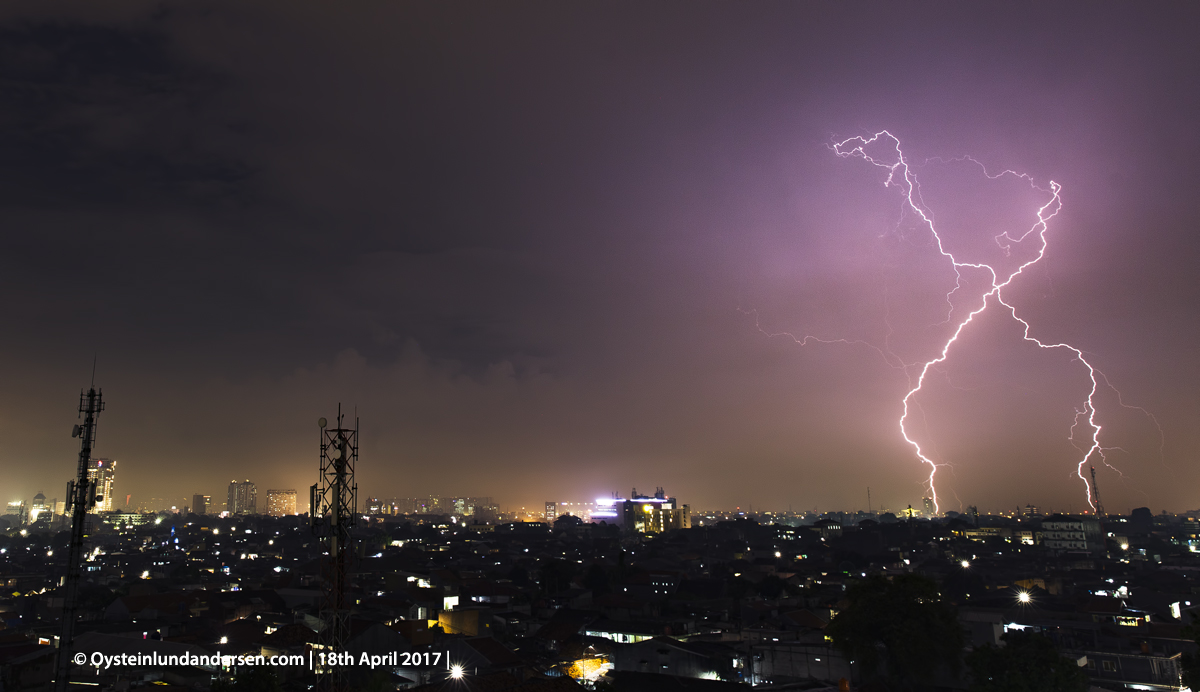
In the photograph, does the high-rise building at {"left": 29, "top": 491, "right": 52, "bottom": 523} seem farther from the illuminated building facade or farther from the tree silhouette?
the tree silhouette

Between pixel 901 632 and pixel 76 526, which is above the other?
pixel 76 526

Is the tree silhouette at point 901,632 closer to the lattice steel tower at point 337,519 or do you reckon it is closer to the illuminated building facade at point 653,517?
the lattice steel tower at point 337,519

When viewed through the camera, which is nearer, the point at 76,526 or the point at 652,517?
the point at 76,526

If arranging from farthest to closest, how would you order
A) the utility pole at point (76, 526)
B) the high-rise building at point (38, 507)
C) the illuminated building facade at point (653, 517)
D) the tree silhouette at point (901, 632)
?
the high-rise building at point (38, 507) → the illuminated building facade at point (653, 517) → the tree silhouette at point (901, 632) → the utility pole at point (76, 526)

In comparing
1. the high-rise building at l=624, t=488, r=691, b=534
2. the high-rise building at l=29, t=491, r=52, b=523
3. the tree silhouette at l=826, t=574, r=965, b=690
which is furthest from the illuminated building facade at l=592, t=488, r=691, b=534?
the high-rise building at l=29, t=491, r=52, b=523

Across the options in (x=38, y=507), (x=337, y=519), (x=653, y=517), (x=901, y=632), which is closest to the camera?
(x=337, y=519)

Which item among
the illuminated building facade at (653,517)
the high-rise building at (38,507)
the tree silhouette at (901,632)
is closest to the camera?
the tree silhouette at (901,632)

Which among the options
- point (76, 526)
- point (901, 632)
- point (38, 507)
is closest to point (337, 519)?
point (76, 526)

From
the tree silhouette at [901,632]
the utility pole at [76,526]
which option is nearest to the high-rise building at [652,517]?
the tree silhouette at [901,632]

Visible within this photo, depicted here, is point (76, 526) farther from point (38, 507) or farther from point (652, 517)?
point (38, 507)
